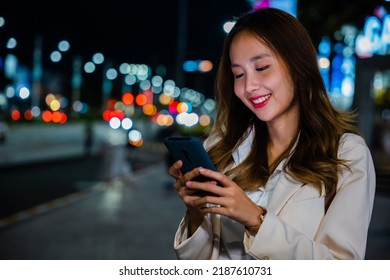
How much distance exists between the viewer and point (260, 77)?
58.8 inches

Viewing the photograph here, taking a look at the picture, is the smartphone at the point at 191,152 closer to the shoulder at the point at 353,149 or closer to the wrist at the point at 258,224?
the wrist at the point at 258,224

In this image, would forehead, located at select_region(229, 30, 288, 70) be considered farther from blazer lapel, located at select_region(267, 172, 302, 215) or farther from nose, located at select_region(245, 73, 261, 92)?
blazer lapel, located at select_region(267, 172, 302, 215)

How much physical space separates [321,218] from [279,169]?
0.65ft

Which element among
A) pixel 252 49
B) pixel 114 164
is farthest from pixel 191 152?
pixel 114 164

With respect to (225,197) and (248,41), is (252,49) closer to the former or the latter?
(248,41)

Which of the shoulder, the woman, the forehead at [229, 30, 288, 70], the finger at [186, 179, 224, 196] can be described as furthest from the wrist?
the forehead at [229, 30, 288, 70]

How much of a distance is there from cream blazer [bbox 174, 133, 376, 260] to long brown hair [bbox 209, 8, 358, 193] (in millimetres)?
39
